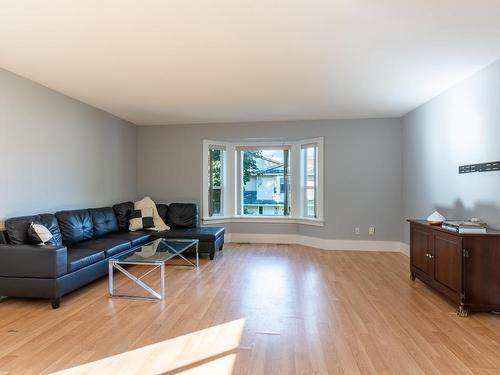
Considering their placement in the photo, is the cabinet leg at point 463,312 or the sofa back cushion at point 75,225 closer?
the cabinet leg at point 463,312

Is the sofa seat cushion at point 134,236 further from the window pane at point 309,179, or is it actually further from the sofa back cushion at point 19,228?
the window pane at point 309,179

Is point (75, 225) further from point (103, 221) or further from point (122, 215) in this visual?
point (122, 215)

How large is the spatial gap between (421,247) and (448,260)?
594mm

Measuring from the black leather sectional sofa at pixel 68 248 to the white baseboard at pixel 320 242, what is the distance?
1040mm

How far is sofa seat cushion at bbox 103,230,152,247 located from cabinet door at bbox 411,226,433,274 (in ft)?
12.1

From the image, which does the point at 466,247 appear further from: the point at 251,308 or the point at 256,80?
the point at 256,80

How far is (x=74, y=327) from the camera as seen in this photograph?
2.48 m

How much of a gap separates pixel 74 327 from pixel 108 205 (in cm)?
293

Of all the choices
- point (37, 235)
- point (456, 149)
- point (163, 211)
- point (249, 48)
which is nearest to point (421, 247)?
point (456, 149)

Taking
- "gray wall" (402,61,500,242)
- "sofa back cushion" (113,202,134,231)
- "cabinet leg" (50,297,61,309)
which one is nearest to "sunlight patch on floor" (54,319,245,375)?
"cabinet leg" (50,297,61,309)

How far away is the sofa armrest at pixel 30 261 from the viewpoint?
281cm

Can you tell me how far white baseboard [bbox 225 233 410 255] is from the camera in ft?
17.6

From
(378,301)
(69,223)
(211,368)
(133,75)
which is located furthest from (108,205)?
(378,301)

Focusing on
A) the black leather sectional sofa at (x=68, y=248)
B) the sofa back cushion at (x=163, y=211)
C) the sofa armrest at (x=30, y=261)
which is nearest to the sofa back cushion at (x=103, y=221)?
the black leather sectional sofa at (x=68, y=248)
